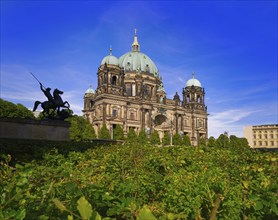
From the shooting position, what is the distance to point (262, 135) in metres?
119

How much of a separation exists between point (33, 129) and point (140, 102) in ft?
177

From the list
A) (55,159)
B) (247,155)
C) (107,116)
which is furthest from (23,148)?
(107,116)

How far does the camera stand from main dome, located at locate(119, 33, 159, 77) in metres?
79.7

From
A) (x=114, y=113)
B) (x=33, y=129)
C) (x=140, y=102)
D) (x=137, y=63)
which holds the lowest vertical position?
(x=33, y=129)

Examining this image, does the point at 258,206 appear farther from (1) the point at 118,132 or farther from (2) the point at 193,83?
(2) the point at 193,83

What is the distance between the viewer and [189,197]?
337 cm

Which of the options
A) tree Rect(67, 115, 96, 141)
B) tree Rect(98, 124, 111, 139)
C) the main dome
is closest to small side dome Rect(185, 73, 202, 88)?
the main dome

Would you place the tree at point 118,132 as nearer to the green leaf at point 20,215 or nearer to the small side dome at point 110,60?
the small side dome at point 110,60

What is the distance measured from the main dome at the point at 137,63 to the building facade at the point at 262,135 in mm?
61811

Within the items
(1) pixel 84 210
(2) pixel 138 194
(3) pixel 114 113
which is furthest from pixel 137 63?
(1) pixel 84 210

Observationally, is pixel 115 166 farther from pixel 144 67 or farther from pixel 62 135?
pixel 144 67

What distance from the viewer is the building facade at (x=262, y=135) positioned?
11606 cm

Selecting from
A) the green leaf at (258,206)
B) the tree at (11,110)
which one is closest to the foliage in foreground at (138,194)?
the green leaf at (258,206)

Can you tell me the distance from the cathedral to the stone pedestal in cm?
4436
